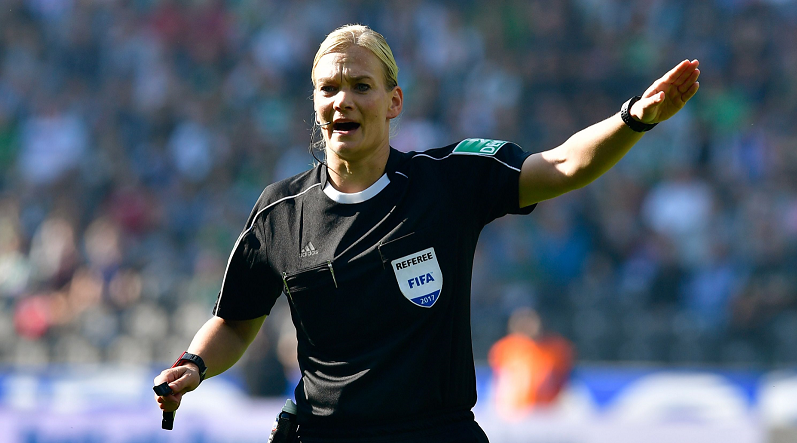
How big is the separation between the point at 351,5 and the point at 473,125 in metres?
3.02

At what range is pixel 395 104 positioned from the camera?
358cm

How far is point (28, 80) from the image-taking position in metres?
15.6

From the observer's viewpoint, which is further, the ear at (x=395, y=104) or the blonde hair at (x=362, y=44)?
the ear at (x=395, y=104)

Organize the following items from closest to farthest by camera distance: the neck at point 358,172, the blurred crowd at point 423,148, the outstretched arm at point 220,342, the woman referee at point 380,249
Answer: the woman referee at point 380,249
the neck at point 358,172
the outstretched arm at point 220,342
the blurred crowd at point 423,148

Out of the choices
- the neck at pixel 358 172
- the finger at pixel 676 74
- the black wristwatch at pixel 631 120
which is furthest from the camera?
the neck at pixel 358 172

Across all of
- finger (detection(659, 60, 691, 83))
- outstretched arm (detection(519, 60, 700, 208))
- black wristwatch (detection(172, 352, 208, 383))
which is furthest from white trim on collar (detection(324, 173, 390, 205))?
finger (detection(659, 60, 691, 83))

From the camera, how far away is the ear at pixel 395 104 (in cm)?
354

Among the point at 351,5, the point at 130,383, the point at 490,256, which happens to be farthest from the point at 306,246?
the point at 351,5

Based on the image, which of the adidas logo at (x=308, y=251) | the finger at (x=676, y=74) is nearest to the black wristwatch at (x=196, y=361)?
the adidas logo at (x=308, y=251)

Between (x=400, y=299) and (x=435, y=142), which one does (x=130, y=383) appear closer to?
(x=435, y=142)

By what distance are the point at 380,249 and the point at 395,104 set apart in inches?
22.2

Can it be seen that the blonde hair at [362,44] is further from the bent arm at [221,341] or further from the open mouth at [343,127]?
the bent arm at [221,341]

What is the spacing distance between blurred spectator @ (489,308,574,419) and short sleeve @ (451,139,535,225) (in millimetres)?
6492

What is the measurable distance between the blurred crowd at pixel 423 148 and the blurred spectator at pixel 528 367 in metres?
0.42
